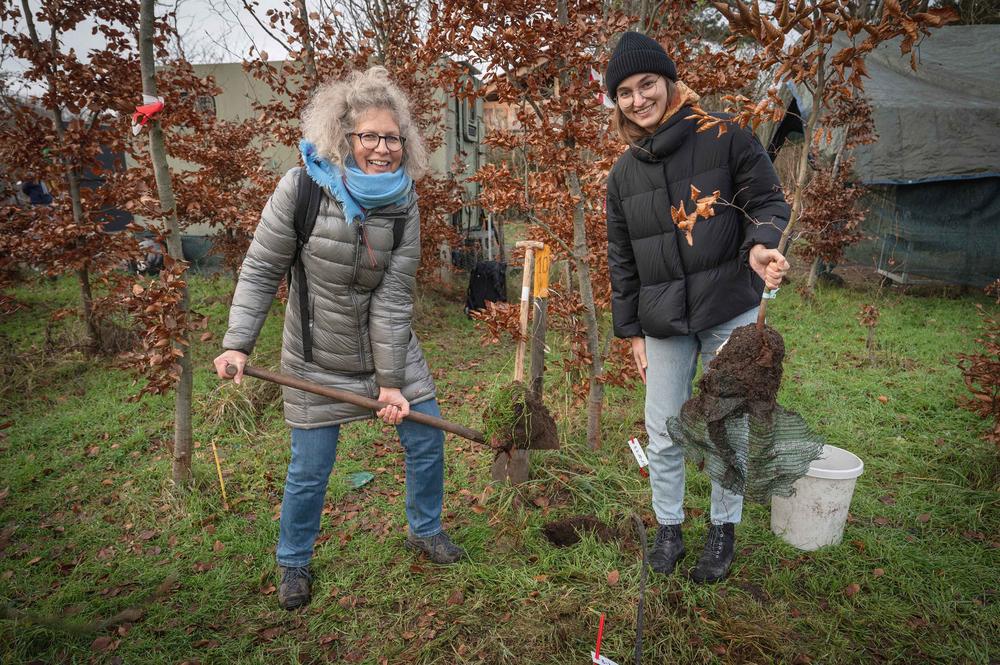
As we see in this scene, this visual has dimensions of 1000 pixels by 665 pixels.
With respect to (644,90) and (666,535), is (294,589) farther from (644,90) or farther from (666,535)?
(644,90)

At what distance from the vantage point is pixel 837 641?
2.37 m

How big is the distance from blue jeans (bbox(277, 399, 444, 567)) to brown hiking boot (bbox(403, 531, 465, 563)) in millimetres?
37

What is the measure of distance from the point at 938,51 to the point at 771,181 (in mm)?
10723

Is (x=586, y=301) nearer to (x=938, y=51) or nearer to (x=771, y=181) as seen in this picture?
(x=771, y=181)

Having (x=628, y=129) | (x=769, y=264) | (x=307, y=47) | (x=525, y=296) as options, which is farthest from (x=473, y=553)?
(x=307, y=47)

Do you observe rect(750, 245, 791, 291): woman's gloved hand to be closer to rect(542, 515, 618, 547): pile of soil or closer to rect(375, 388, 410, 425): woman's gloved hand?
rect(375, 388, 410, 425): woman's gloved hand

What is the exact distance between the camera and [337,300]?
2.49 metres

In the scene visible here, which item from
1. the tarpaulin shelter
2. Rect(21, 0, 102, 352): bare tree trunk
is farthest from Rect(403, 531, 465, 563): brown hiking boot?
the tarpaulin shelter

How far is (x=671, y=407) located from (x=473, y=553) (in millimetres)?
1287

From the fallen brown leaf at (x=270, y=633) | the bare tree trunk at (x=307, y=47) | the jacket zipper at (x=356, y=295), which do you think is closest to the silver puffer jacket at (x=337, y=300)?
the jacket zipper at (x=356, y=295)

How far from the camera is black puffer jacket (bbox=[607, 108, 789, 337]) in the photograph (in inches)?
88.3

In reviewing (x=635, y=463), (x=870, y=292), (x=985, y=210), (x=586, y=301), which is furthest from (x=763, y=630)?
(x=985, y=210)

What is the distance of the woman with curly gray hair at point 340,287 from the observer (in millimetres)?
2379

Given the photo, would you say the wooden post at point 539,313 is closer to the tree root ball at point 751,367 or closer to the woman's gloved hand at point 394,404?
the woman's gloved hand at point 394,404
